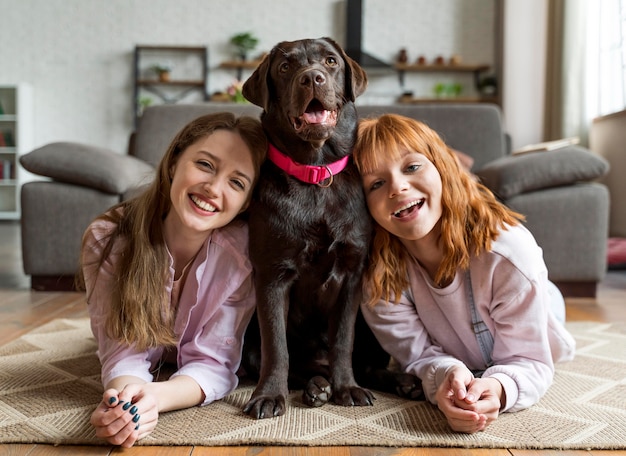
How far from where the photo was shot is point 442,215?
1.43 metres

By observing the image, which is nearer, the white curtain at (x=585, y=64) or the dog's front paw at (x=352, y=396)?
the dog's front paw at (x=352, y=396)

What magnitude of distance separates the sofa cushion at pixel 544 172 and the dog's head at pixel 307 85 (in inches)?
55.4

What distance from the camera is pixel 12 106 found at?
23.7 ft

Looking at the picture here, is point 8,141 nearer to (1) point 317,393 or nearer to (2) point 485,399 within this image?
(1) point 317,393

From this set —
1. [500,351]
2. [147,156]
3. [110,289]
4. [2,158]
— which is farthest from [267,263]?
[2,158]

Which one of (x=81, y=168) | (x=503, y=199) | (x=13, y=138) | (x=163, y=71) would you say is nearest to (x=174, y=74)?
(x=163, y=71)

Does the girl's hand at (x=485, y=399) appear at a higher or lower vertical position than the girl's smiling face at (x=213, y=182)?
lower

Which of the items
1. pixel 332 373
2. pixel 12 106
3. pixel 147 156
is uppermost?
pixel 12 106

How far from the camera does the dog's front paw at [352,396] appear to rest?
52.4 inches

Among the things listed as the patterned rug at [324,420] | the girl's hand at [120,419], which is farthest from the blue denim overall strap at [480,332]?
the girl's hand at [120,419]

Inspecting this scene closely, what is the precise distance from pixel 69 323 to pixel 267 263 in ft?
4.28

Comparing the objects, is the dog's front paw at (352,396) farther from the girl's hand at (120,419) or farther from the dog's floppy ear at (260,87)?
the dog's floppy ear at (260,87)

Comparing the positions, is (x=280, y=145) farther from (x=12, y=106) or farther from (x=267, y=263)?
(x=12, y=106)

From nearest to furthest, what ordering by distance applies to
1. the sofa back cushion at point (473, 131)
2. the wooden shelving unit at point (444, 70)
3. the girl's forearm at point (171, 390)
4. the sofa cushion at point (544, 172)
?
1. the girl's forearm at point (171, 390)
2. the sofa cushion at point (544, 172)
3. the sofa back cushion at point (473, 131)
4. the wooden shelving unit at point (444, 70)
